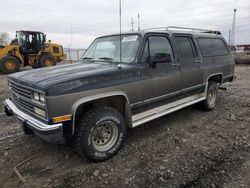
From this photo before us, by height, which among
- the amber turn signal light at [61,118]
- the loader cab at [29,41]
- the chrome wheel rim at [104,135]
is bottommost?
the chrome wheel rim at [104,135]

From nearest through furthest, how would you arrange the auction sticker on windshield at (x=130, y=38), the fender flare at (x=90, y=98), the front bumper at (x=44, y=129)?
→ the front bumper at (x=44, y=129) < the fender flare at (x=90, y=98) < the auction sticker on windshield at (x=130, y=38)

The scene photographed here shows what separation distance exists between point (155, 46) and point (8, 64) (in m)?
12.4

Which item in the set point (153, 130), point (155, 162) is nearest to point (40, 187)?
point (155, 162)

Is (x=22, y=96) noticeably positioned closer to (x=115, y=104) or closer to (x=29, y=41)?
(x=115, y=104)

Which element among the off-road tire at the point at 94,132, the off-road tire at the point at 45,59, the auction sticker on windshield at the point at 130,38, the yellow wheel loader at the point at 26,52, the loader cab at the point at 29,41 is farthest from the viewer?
the off-road tire at the point at 45,59

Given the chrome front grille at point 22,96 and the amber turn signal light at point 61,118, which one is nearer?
the amber turn signal light at point 61,118

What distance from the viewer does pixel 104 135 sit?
3.43 meters

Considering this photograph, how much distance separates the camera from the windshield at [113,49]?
3.88 metres

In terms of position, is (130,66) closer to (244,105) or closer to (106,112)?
(106,112)

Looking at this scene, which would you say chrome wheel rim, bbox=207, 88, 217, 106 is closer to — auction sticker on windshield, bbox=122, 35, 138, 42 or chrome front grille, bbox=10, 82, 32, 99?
auction sticker on windshield, bbox=122, 35, 138, 42

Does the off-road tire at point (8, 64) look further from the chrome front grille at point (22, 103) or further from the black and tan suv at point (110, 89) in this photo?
the chrome front grille at point (22, 103)

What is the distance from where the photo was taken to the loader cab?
14984mm

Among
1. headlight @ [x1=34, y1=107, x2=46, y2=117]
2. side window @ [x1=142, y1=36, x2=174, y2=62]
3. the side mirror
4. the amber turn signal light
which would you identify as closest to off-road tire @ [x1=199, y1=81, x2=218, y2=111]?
side window @ [x1=142, y1=36, x2=174, y2=62]

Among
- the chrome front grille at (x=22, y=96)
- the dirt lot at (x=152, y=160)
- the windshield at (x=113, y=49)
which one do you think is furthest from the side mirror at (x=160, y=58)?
the chrome front grille at (x=22, y=96)
